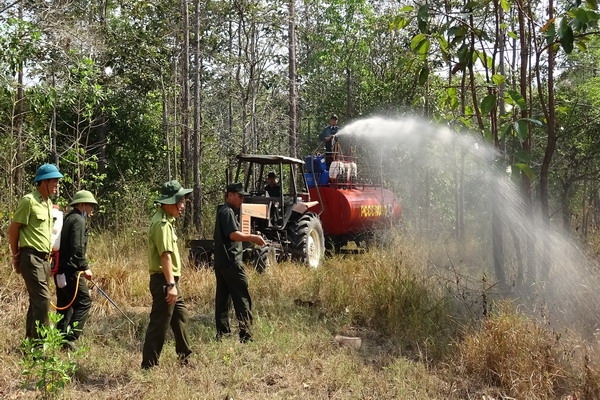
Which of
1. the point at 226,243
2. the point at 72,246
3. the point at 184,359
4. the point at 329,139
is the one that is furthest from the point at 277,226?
the point at 184,359

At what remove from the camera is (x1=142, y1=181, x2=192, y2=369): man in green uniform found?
502 cm

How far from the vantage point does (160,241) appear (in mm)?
5008

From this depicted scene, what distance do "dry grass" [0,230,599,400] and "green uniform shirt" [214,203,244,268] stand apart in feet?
2.58

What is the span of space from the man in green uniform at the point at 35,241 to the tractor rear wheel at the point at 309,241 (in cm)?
526

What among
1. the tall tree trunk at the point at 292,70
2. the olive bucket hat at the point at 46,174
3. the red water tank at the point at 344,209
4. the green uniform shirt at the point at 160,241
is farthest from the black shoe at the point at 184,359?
the tall tree trunk at the point at 292,70

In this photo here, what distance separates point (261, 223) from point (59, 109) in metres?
8.53

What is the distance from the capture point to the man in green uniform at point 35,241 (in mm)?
5383

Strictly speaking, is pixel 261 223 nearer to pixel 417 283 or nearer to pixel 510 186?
pixel 417 283

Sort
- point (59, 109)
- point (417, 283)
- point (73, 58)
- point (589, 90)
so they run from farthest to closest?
point (59, 109), point (589, 90), point (73, 58), point (417, 283)

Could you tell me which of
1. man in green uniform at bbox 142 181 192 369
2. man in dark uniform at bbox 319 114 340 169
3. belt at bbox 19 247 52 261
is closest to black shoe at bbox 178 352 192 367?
man in green uniform at bbox 142 181 192 369

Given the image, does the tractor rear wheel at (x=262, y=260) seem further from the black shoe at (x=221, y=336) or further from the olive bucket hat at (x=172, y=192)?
the olive bucket hat at (x=172, y=192)

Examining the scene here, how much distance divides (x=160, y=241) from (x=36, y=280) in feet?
4.27

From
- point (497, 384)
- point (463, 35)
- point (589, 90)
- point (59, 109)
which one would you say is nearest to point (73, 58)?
point (59, 109)

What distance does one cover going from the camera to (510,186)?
687 centimetres
